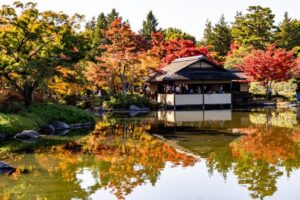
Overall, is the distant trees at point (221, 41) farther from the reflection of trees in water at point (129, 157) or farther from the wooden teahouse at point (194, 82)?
the reflection of trees in water at point (129, 157)

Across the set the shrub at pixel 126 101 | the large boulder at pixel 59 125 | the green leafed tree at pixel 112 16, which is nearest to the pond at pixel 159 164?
the large boulder at pixel 59 125

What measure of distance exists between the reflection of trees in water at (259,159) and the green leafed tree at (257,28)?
3495cm

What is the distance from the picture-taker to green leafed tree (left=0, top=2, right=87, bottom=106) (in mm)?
19500

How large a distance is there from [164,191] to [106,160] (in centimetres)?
336

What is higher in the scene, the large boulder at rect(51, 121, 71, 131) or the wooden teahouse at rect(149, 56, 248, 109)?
the wooden teahouse at rect(149, 56, 248, 109)

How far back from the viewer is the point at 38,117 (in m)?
19.1

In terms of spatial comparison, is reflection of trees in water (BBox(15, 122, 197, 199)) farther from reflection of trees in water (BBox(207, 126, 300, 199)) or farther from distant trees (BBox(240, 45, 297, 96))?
distant trees (BBox(240, 45, 297, 96))

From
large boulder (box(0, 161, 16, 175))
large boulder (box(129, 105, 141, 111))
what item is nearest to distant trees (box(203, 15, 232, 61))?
large boulder (box(129, 105, 141, 111))

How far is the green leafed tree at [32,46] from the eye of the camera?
19.5 m

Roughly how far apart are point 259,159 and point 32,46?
12.7 meters

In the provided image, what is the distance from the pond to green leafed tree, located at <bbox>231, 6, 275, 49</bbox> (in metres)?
33.3

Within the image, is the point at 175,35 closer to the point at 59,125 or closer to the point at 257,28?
the point at 257,28

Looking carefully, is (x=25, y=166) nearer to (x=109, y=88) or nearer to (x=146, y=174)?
(x=146, y=174)

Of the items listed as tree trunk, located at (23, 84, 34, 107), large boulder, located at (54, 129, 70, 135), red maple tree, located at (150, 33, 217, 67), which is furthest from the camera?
red maple tree, located at (150, 33, 217, 67)
